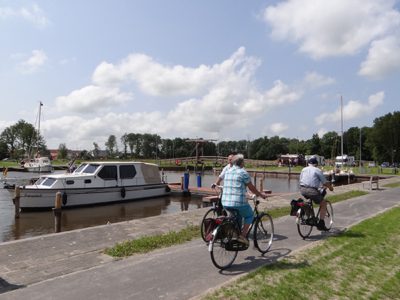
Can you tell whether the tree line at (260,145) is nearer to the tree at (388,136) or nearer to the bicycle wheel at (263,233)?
the tree at (388,136)

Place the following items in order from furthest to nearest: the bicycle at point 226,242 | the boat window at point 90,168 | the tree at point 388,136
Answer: the tree at point 388,136 → the boat window at point 90,168 → the bicycle at point 226,242

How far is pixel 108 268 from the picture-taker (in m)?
6.50

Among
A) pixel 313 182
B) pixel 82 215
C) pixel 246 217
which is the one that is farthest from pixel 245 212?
pixel 82 215

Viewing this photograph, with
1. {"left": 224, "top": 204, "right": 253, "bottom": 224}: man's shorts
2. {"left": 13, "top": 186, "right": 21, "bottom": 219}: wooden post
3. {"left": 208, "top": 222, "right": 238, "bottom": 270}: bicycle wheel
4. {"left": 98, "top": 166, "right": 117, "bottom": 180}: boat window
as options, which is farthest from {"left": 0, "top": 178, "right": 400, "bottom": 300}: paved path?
{"left": 98, "top": 166, "right": 117, "bottom": 180}: boat window

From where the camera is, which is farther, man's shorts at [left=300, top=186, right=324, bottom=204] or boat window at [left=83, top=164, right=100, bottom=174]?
boat window at [left=83, top=164, right=100, bottom=174]

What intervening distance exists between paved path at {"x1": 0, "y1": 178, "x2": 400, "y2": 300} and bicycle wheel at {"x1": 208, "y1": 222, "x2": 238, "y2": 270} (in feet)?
0.53

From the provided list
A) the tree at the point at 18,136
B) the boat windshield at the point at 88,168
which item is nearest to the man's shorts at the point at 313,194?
the boat windshield at the point at 88,168

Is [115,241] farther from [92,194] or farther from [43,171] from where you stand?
[43,171]

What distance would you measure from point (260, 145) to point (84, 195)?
440ft

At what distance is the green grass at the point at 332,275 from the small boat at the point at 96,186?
16.5 m

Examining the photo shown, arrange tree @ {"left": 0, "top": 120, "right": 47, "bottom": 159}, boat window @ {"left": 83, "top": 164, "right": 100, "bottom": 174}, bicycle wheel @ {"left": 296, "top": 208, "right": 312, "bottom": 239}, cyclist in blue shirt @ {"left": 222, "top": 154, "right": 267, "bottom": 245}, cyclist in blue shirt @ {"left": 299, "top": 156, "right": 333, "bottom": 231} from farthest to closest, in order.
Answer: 1. tree @ {"left": 0, "top": 120, "right": 47, "bottom": 159}
2. boat window @ {"left": 83, "top": 164, "right": 100, "bottom": 174}
3. cyclist in blue shirt @ {"left": 299, "top": 156, "right": 333, "bottom": 231}
4. bicycle wheel @ {"left": 296, "top": 208, "right": 312, "bottom": 239}
5. cyclist in blue shirt @ {"left": 222, "top": 154, "right": 267, "bottom": 245}

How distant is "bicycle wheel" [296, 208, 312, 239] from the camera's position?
8781 mm

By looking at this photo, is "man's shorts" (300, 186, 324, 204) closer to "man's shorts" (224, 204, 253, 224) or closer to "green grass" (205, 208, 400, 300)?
"green grass" (205, 208, 400, 300)

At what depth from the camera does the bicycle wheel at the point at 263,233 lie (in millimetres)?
7426
